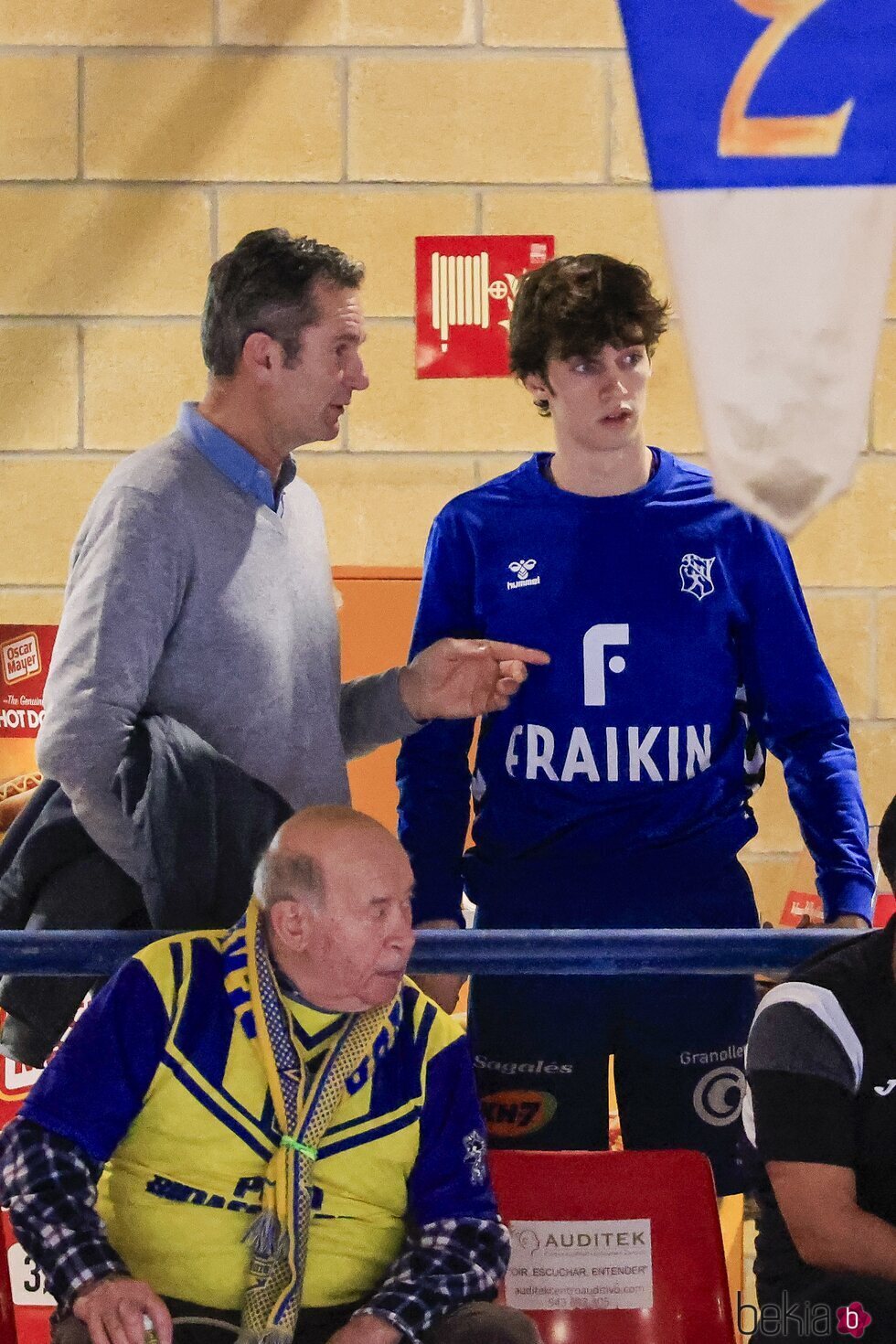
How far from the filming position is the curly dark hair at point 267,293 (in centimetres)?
222

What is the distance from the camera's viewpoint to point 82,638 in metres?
1.99

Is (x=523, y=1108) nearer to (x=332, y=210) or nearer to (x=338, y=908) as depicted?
(x=338, y=908)

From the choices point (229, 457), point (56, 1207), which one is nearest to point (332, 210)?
point (229, 457)

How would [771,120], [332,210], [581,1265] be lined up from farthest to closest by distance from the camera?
[332,210], [581,1265], [771,120]

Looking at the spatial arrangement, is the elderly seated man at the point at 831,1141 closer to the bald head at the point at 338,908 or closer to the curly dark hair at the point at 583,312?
the bald head at the point at 338,908

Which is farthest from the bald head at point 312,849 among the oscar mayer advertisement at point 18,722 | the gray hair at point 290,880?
the oscar mayer advertisement at point 18,722

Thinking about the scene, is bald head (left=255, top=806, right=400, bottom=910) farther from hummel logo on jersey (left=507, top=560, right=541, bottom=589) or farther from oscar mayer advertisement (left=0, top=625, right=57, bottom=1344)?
oscar mayer advertisement (left=0, top=625, right=57, bottom=1344)

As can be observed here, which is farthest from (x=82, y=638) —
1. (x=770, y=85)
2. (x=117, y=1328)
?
(x=770, y=85)

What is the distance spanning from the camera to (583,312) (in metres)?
2.21

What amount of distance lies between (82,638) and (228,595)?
0.18 meters

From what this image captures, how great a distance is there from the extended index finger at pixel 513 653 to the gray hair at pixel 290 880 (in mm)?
383

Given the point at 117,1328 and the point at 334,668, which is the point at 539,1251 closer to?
the point at 117,1328

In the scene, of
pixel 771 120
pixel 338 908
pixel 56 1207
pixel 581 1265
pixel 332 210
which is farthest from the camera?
pixel 332 210

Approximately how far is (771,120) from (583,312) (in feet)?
2.09
